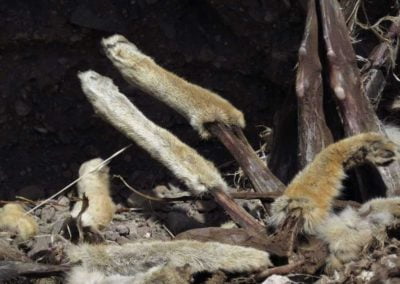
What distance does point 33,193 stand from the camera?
12.5 feet

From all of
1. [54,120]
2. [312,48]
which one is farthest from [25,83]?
[312,48]

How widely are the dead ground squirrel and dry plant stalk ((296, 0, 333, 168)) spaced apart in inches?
20.7

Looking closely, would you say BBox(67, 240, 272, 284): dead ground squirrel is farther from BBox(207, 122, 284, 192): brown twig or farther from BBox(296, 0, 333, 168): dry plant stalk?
BBox(296, 0, 333, 168): dry plant stalk

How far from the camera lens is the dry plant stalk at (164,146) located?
10.7 ft

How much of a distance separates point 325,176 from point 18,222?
1.29 m

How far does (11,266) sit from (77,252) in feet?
0.77

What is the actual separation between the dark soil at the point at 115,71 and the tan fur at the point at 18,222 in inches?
7.2

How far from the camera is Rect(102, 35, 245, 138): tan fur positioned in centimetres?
339

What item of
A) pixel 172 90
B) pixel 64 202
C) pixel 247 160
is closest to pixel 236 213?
pixel 247 160

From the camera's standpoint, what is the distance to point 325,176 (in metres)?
3.07

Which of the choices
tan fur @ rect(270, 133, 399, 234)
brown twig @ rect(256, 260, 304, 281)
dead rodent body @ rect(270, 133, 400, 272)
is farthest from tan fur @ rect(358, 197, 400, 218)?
brown twig @ rect(256, 260, 304, 281)

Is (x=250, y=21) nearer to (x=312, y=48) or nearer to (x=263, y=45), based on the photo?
(x=263, y=45)

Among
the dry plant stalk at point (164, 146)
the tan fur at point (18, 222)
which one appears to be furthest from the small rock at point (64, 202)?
the dry plant stalk at point (164, 146)

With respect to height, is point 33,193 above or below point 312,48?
below
